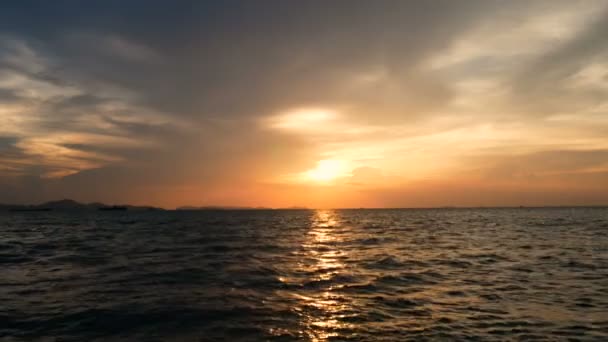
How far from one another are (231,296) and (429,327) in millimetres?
9446

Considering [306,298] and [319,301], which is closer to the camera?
[319,301]

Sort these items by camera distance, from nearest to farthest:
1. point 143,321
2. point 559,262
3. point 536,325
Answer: point 536,325, point 143,321, point 559,262

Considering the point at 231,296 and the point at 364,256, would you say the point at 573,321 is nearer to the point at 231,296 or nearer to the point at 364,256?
the point at 231,296

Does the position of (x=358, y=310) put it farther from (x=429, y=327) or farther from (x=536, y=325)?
(x=536, y=325)

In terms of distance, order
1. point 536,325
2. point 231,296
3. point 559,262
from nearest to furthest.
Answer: point 536,325
point 231,296
point 559,262

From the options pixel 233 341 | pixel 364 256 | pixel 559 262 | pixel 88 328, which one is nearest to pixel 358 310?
pixel 233 341

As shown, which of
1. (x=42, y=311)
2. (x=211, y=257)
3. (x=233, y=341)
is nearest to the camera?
(x=233, y=341)

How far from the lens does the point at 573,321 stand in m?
13.6

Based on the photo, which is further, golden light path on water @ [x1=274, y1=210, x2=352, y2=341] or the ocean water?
golden light path on water @ [x1=274, y1=210, x2=352, y2=341]

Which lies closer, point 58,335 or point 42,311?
point 58,335

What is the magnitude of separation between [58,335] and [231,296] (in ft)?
24.1

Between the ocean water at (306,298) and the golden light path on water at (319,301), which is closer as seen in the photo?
the ocean water at (306,298)

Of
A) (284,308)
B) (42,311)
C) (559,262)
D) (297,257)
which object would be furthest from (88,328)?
(559,262)

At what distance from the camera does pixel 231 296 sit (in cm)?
1834
